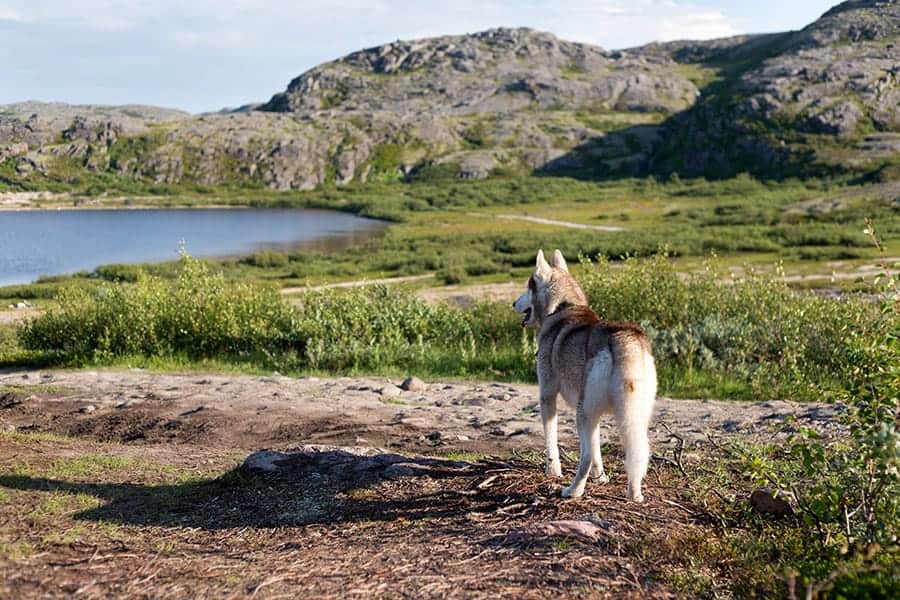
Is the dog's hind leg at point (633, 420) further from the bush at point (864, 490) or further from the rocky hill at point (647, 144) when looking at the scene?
the rocky hill at point (647, 144)

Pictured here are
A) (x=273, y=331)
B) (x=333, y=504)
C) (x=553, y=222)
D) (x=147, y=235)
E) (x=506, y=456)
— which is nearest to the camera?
(x=333, y=504)

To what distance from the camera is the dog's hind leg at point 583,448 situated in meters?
7.29

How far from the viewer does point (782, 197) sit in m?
99.4

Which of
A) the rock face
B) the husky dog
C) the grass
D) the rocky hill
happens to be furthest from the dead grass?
the rock face

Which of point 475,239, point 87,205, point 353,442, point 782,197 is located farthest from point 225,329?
point 87,205

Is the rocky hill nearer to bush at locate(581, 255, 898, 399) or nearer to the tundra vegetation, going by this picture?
the tundra vegetation

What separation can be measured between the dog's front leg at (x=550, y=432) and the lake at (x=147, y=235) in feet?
177

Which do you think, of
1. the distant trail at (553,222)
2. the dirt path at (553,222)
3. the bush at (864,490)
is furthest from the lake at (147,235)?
the bush at (864,490)

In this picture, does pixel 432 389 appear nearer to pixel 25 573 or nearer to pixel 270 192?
pixel 25 573

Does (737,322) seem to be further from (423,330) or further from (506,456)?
(506,456)

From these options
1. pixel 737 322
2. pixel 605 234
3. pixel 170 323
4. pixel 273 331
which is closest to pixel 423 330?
pixel 273 331

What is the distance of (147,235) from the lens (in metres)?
93.4

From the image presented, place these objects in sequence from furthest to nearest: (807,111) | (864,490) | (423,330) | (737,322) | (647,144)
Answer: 1. (647,144)
2. (807,111)
3. (423,330)
4. (737,322)
5. (864,490)

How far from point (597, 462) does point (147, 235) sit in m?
93.7
